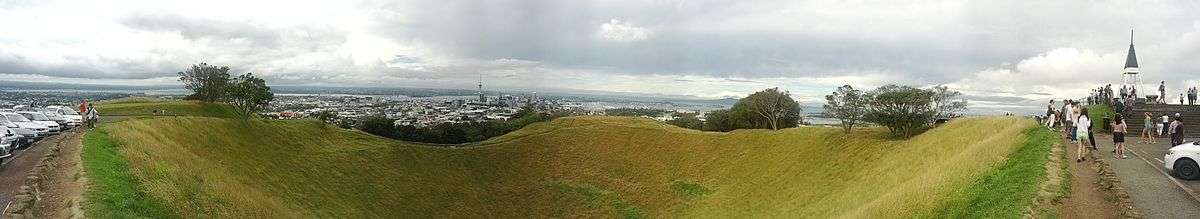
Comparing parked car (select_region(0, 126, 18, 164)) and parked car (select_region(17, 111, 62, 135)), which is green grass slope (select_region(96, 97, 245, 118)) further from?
parked car (select_region(0, 126, 18, 164))

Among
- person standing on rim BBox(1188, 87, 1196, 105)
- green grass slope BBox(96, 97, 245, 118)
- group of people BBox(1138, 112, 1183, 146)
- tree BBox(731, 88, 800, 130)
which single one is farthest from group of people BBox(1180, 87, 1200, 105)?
green grass slope BBox(96, 97, 245, 118)

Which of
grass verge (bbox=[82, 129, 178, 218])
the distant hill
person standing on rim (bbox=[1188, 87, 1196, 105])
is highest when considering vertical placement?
person standing on rim (bbox=[1188, 87, 1196, 105])

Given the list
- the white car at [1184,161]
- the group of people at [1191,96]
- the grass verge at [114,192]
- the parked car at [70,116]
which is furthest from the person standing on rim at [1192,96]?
the parked car at [70,116]

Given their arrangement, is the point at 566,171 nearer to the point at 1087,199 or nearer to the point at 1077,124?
the point at 1077,124

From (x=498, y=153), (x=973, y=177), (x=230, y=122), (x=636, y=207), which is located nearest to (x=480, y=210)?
(x=636, y=207)

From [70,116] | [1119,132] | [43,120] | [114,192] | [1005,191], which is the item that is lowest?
[114,192]

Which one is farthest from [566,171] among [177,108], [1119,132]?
[177,108]

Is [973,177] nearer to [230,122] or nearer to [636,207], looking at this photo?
[636,207]
